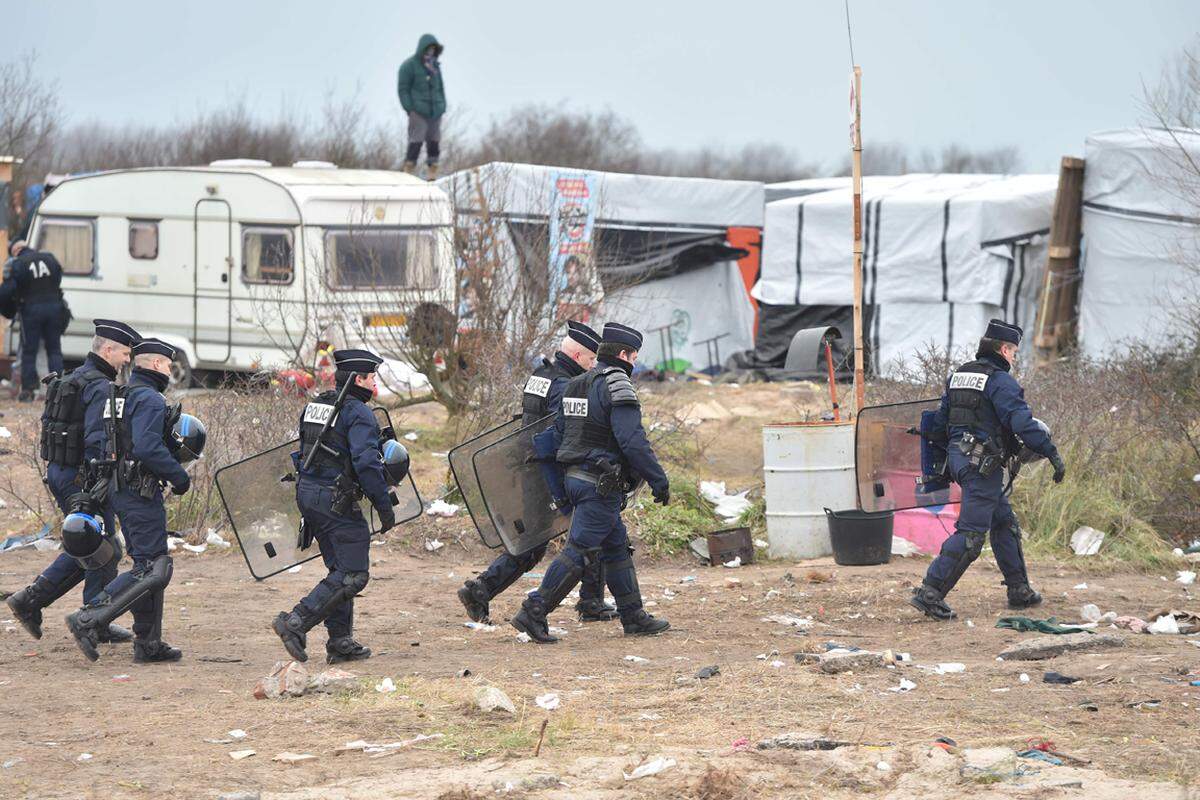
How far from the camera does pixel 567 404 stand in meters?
8.49

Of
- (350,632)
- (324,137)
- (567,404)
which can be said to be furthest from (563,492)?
(324,137)

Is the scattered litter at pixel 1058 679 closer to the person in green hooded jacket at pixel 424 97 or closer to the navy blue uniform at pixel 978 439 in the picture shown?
the navy blue uniform at pixel 978 439

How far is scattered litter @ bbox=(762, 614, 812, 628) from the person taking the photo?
30.1ft

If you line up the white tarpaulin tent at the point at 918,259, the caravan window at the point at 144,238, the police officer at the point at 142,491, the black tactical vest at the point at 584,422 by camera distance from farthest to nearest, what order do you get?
the white tarpaulin tent at the point at 918,259
the caravan window at the point at 144,238
the black tactical vest at the point at 584,422
the police officer at the point at 142,491

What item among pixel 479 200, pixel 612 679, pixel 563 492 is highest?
pixel 479 200

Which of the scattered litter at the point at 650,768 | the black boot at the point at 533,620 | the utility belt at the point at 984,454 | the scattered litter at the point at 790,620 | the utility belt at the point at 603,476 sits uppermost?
the utility belt at the point at 984,454

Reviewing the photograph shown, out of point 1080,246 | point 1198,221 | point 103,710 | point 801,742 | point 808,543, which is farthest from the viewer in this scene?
point 1080,246

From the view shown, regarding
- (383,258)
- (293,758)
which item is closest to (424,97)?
(383,258)

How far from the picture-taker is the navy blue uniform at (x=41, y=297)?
1697 centimetres

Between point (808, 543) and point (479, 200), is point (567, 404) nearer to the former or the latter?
point (808, 543)

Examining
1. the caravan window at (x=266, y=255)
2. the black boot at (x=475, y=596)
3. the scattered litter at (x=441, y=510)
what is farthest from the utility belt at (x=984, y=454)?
the caravan window at (x=266, y=255)

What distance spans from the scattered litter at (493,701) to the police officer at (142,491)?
79.8 inches

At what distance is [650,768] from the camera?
573cm

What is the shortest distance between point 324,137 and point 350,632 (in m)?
24.9
